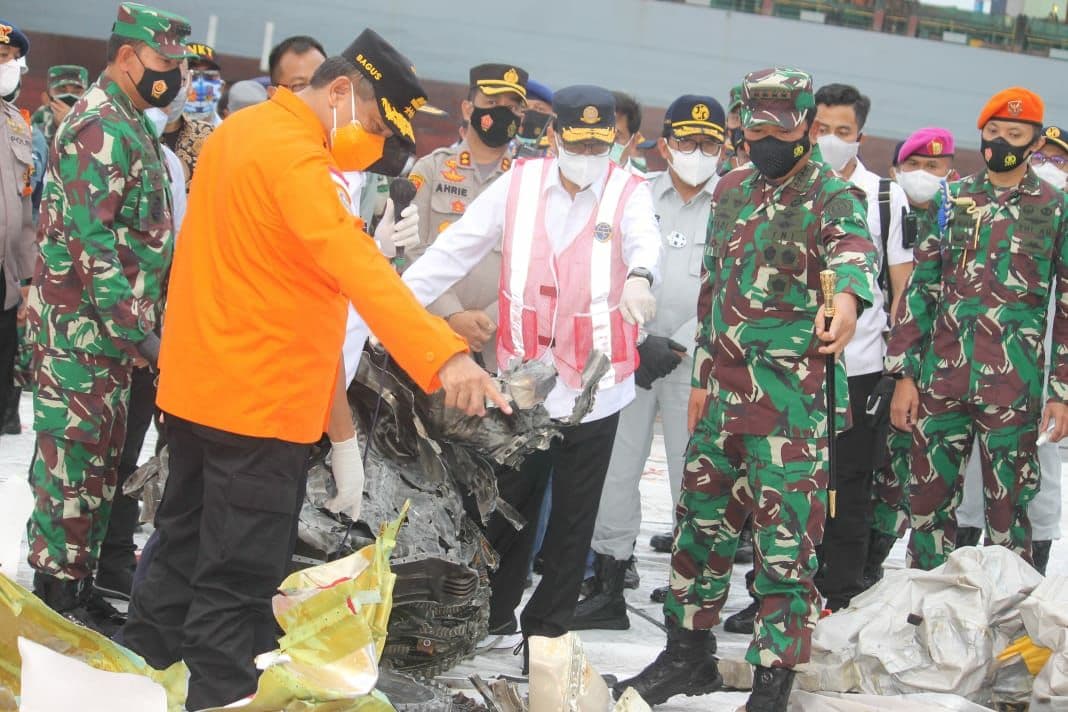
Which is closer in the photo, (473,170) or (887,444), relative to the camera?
(473,170)

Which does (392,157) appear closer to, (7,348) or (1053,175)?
(1053,175)

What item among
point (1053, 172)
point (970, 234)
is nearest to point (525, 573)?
point (970, 234)

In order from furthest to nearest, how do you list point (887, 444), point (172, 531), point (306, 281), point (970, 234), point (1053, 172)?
point (1053, 172)
point (887, 444)
point (970, 234)
point (172, 531)
point (306, 281)

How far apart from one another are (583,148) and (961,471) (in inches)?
83.9

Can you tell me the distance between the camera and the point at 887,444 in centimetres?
584

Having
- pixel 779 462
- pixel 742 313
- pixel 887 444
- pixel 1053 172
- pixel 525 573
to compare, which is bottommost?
pixel 525 573

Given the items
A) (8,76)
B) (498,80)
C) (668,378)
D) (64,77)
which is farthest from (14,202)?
(668,378)

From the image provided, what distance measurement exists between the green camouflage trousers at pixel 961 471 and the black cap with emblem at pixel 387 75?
289 cm

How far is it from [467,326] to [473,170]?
1.00 m

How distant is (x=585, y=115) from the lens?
451cm

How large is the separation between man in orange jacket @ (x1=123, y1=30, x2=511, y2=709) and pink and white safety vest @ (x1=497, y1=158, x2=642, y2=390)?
3.71 ft

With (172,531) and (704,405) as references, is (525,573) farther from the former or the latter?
(172,531)

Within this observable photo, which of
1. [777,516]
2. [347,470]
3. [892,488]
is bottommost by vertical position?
[892,488]

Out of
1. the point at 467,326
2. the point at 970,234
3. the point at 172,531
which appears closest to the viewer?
the point at 172,531
